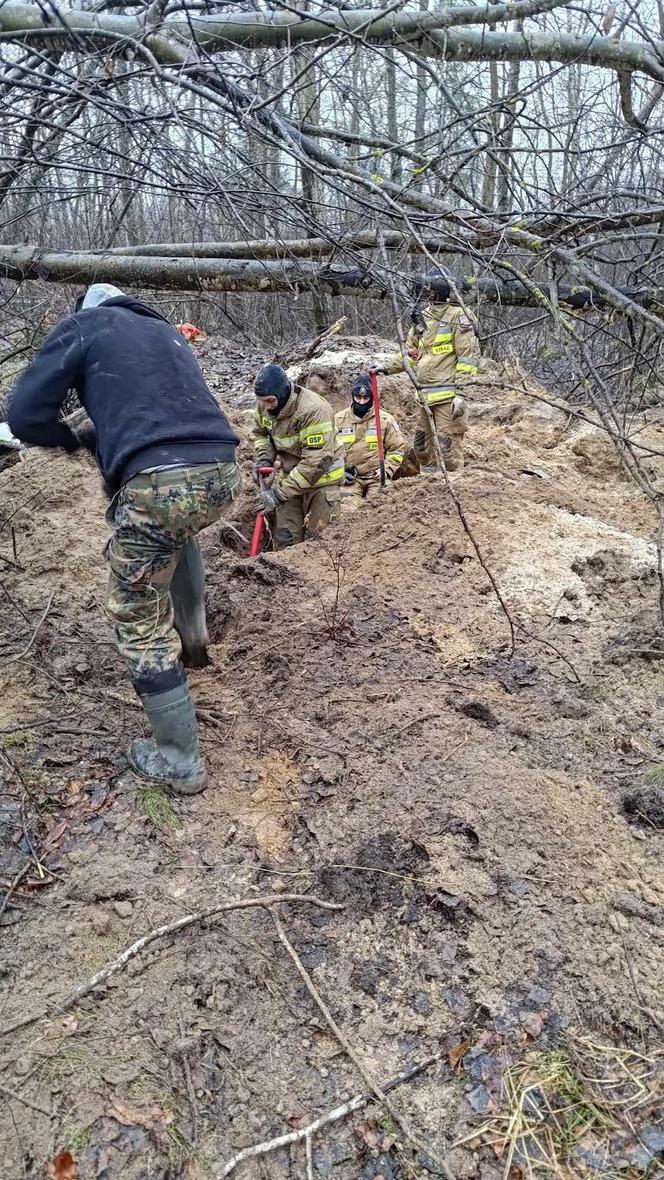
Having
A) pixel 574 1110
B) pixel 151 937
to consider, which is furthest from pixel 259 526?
pixel 574 1110

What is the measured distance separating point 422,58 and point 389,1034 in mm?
4900

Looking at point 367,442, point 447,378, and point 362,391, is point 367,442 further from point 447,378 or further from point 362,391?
point 447,378

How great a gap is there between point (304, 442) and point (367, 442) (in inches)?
57.7

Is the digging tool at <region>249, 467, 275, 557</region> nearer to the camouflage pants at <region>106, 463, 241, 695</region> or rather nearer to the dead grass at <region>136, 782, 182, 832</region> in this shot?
the camouflage pants at <region>106, 463, 241, 695</region>

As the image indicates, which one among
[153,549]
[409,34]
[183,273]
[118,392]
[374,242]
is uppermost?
[409,34]

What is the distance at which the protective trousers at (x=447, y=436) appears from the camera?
8250 millimetres

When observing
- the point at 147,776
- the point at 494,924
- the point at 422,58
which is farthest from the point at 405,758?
the point at 422,58

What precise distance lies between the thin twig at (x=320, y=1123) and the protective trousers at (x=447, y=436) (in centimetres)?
642

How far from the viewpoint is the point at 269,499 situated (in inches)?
279

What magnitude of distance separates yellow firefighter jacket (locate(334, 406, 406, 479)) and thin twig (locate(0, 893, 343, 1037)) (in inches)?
237

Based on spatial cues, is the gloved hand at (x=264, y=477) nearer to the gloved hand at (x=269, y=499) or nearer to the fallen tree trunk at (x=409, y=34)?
the gloved hand at (x=269, y=499)

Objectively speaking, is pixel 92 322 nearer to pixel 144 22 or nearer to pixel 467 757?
pixel 144 22

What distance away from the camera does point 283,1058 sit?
2277 mm

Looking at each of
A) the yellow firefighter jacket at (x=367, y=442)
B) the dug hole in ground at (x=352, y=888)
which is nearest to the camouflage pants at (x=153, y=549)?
the dug hole in ground at (x=352, y=888)
